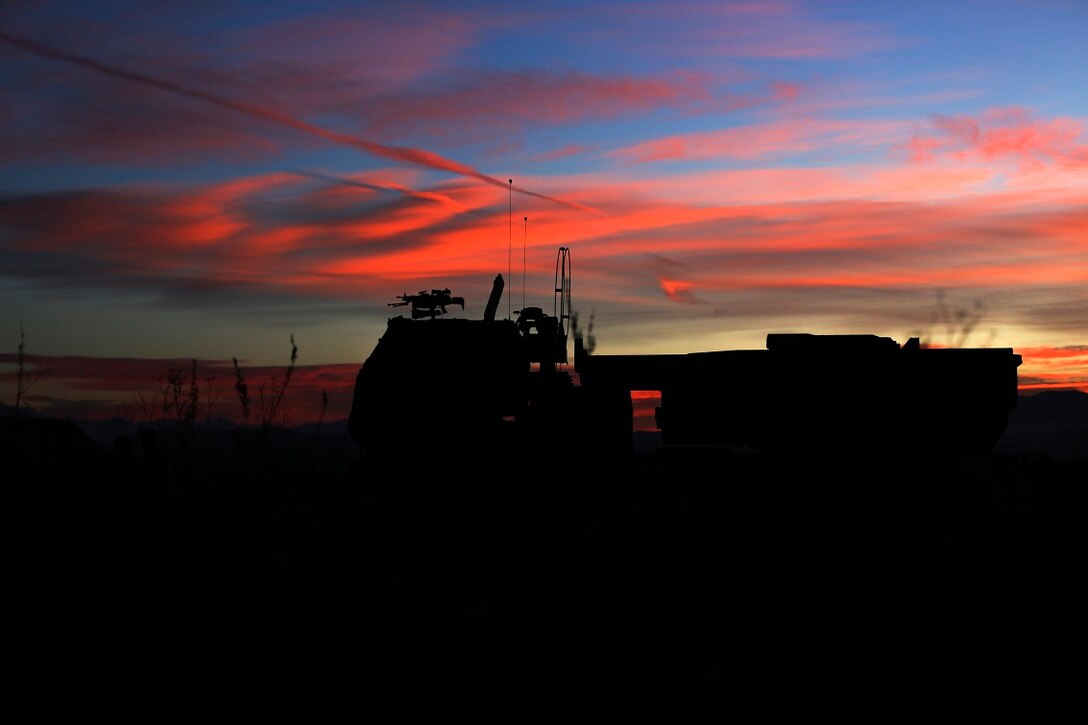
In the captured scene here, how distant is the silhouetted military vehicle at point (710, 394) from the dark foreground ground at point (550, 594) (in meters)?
0.30

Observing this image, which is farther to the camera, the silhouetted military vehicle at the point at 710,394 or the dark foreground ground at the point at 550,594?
the silhouetted military vehicle at the point at 710,394

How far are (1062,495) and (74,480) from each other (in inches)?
439

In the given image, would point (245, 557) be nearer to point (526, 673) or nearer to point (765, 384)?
point (526, 673)

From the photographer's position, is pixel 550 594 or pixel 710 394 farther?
pixel 710 394

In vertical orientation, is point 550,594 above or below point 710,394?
below

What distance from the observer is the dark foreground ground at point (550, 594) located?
554 centimetres

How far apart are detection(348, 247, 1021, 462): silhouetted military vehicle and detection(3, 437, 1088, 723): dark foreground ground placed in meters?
0.30

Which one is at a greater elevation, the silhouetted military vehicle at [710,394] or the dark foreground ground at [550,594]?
the silhouetted military vehicle at [710,394]

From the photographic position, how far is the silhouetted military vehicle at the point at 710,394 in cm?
1194

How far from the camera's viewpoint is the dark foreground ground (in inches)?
218

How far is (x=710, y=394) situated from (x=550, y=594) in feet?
17.7

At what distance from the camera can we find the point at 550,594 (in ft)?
26.0

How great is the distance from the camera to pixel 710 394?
12906 mm

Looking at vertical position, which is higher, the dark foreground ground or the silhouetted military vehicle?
the silhouetted military vehicle
